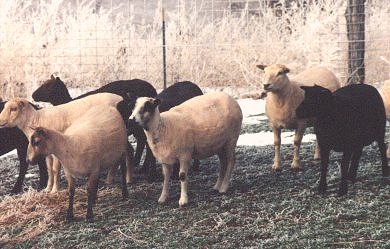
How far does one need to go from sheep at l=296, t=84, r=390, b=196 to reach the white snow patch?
9.19ft

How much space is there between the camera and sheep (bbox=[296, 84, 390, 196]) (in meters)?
5.85

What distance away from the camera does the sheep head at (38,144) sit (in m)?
5.59

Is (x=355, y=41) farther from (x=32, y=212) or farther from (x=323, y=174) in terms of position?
(x=32, y=212)

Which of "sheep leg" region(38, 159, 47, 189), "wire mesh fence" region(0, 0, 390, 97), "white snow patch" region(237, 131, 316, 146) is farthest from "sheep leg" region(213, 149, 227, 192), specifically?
"wire mesh fence" region(0, 0, 390, 97)

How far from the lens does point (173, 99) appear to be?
736 centimetres

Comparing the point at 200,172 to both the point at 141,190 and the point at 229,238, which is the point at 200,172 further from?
the point at 229,238

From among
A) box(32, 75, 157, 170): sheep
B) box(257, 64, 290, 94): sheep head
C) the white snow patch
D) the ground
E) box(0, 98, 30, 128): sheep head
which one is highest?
box(257, 64, 290, 94): sheep head

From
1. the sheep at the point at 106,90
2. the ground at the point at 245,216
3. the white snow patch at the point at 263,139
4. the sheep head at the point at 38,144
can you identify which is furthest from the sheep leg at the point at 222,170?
the white snow patch at the point at 263,139

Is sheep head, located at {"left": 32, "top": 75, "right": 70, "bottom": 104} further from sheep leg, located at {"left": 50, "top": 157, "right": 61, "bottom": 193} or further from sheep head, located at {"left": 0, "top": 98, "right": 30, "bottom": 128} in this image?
sheep leg, located at {"left": 50, "top": 157, "right": 61, "bottom": 193}

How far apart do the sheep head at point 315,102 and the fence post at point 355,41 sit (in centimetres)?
792

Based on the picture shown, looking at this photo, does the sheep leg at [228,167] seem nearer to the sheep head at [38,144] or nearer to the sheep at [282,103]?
the sheep at [282,103]

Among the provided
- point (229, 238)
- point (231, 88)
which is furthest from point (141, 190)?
point (231, 88)

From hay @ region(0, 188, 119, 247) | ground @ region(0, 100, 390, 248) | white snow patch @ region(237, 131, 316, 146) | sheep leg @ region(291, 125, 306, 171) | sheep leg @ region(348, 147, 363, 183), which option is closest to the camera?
ground @ region(0, 100, 390, 248)

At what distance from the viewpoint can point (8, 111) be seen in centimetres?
665
